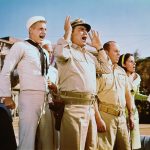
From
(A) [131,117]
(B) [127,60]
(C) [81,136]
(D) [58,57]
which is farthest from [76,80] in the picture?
(B) [127,60]

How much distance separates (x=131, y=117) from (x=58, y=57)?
6.67 ft

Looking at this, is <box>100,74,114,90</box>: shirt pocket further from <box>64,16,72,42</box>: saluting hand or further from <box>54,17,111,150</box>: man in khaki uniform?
<box>64,16,72,42</box>: saluting hand

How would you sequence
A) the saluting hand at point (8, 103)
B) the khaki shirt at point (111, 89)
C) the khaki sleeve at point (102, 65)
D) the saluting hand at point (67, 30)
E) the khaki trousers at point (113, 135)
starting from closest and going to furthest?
the saluting hand at point (8, 103) → the saluting hand at point (67, 30) → the khaki sleeve at point (102, 65) → the khaki trousers at point (113, 135) → the khaki shirt at point (111, 89)

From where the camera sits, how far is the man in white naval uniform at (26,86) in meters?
4.12

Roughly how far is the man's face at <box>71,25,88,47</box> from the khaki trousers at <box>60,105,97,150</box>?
2.63ft

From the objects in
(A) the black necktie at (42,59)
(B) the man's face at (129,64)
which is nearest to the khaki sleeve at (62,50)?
(A) the black necktie at (42,59)

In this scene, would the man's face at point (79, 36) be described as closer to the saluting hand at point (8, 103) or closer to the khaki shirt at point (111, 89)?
the khaki shirt at point (111, 89)

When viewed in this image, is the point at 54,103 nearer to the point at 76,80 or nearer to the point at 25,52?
the point at 76,80

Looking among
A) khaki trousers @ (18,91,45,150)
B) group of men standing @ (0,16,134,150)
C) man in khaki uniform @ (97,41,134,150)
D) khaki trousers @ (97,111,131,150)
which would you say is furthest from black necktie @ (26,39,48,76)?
khaki trousers @ (97,111,131,150)

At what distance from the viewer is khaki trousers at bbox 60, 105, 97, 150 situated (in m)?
4.08

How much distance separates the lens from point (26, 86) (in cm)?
419

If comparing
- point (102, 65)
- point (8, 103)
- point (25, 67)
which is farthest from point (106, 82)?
point (8, 103)

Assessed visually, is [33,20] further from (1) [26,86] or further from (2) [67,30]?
(1) [26,86]

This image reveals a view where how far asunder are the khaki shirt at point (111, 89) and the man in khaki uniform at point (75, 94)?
0.85 m
